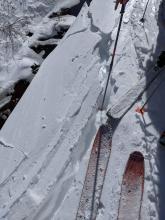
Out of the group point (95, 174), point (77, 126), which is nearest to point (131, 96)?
point (77, 126)

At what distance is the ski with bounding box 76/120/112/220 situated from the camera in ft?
13.7

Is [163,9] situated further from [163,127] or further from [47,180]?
[47,180]

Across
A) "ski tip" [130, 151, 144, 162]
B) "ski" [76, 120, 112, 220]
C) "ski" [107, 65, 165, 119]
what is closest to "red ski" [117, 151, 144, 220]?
"ski tip" [130, 151, 144, 162]

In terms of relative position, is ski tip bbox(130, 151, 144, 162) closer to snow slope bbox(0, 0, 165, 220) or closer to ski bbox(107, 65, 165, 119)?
snow slope bbox(0, 0, 165, 220)

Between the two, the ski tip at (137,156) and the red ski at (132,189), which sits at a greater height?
the ski tip at (137,156)

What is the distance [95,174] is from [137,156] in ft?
2.00

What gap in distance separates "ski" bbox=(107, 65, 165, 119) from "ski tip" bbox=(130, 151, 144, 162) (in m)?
0.56

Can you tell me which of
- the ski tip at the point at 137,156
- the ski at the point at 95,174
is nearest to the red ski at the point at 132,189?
the ski tip at the point at 137,156

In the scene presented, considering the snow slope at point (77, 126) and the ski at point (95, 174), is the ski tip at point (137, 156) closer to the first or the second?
the snow slope at point (77, 126)

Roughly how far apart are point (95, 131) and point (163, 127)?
3.10 ft

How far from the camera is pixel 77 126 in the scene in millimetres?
4898

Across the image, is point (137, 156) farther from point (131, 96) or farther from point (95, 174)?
point (131, 96)

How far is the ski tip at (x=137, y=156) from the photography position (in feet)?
15.2

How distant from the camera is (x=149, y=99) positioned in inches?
206
